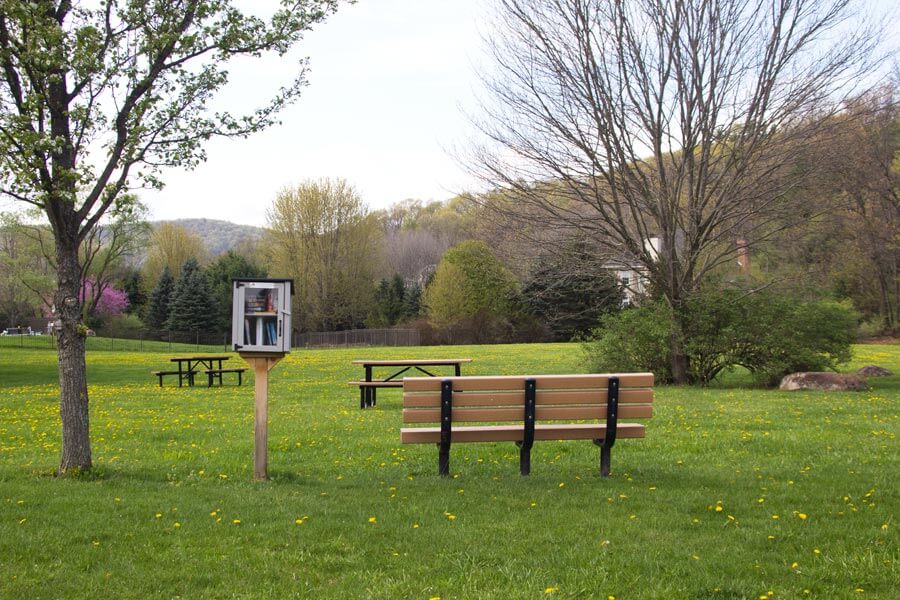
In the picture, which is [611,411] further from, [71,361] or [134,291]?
[134,291]

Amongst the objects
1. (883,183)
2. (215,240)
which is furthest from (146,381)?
(215,240)

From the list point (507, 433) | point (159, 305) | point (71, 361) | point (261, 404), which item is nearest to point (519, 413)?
point (507, 433)

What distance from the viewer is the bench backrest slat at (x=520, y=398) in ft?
23.0

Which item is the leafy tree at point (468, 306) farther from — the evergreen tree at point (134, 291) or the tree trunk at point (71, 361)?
the tree trunk at point (71, 361)

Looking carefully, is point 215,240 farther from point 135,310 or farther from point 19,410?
point 19,410

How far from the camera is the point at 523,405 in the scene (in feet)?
23.3

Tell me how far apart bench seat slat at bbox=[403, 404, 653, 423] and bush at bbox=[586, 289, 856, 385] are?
11143 millimetres

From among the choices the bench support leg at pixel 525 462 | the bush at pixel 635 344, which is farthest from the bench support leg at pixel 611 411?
the bush at pixel 635 344

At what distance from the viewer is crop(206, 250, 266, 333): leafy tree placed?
66312mm

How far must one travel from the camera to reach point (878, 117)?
1920cm

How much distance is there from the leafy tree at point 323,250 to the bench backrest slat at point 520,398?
57354 millimetres

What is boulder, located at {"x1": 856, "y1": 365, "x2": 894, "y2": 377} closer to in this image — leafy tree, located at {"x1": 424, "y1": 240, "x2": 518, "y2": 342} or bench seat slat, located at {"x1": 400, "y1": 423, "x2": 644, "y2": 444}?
bench seat slat, located at {"x1": 400, "y1": 423, "x2": 644, "y2": 444}

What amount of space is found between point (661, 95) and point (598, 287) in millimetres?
4835

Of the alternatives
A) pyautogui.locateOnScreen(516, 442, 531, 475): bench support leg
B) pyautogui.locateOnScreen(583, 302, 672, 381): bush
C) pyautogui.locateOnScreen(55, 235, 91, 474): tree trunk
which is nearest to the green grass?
pyautogui.locateOnScreen(516, 442, 531, 475): bench support leg
